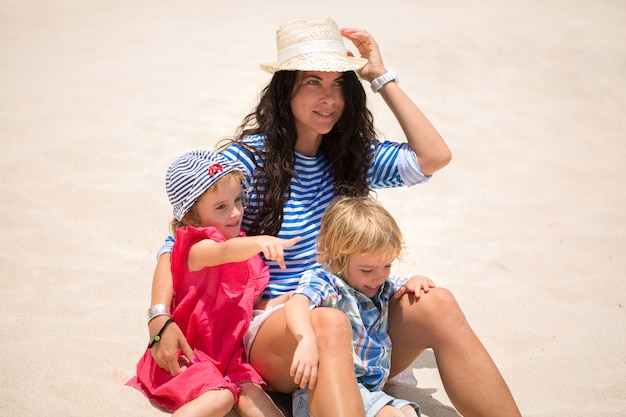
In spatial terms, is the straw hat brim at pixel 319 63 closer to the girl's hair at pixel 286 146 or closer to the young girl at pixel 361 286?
the girl's hair at pixel 286 146

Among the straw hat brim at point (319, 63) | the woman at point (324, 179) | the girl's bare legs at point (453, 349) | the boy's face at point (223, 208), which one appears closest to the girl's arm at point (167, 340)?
the woman at point (324, 179)

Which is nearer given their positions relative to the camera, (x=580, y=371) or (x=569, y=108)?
(x=580, y=371)

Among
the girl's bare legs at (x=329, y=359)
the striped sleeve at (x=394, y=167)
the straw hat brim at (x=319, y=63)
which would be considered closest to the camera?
the girl's bare legs at (x=329, y=359)

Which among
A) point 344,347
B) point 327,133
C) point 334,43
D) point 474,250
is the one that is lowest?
point 474,250

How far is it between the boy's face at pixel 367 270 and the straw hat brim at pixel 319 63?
82cm

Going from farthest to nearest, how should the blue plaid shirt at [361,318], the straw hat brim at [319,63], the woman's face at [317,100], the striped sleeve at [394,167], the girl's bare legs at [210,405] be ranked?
1. the striped sleeve at [394,167]
2. the woman's face at [317,100]
3. the straw hat brim at [319,63]
4. the blue plaid shirt at [361,318]
5. the girl's bare legs at [210,405]

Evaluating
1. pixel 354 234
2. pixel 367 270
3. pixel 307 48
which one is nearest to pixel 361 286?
pixel 367 270

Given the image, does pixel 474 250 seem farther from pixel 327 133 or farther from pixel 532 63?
pixel 532 63

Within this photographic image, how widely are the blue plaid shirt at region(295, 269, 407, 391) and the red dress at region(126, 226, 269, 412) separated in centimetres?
27

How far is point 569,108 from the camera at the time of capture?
22.2 feet

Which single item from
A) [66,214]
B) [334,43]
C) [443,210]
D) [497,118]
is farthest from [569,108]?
[66,214]

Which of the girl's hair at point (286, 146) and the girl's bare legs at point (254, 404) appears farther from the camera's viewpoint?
the girl's hair at point (286, 146)

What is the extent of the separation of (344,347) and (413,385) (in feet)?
2.86

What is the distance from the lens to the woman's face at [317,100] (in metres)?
2.80
